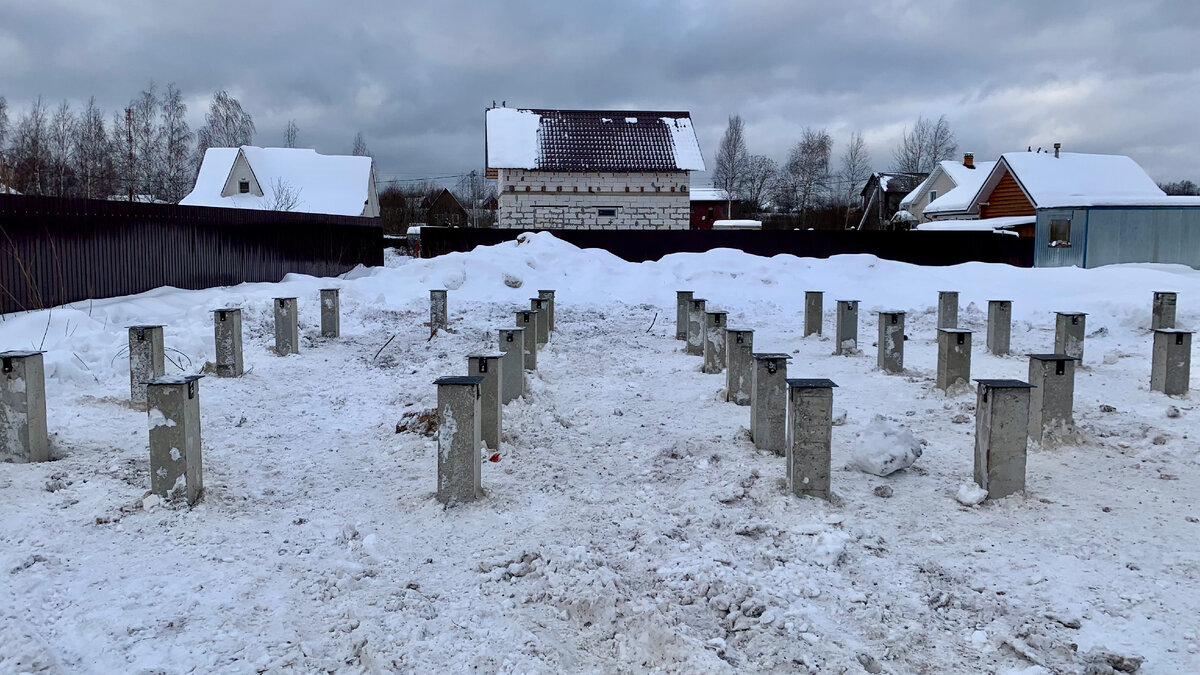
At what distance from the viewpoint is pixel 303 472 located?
18.2ft

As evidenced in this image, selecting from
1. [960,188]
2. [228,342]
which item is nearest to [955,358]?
[228,342]

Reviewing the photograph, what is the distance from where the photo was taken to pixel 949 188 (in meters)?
49.9

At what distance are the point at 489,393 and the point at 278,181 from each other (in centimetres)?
3740

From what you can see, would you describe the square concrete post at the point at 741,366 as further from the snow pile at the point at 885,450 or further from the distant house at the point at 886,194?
the distant house at the point at 886,194

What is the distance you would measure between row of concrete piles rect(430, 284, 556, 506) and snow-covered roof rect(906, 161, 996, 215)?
35.7 metres

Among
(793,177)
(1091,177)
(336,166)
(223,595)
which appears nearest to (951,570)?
(223,595)

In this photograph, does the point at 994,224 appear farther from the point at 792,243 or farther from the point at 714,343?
the point at 714,343

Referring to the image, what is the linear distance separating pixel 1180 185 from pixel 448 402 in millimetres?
82606

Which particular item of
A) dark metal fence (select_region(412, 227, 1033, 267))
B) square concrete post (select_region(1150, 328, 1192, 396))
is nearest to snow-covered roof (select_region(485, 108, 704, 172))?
dark metal fence (select_region(412, 227, 1033, 267))

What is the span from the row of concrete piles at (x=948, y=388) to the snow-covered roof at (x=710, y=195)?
5560cm

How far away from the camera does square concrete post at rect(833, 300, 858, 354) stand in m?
10.9

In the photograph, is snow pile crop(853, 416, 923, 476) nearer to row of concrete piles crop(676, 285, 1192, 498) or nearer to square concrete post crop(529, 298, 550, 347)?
row of concrete piles crop(676, 285, 1192, 498)

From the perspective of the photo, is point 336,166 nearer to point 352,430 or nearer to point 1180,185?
point 352,430

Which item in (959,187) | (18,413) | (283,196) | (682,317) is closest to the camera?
(18,413)
